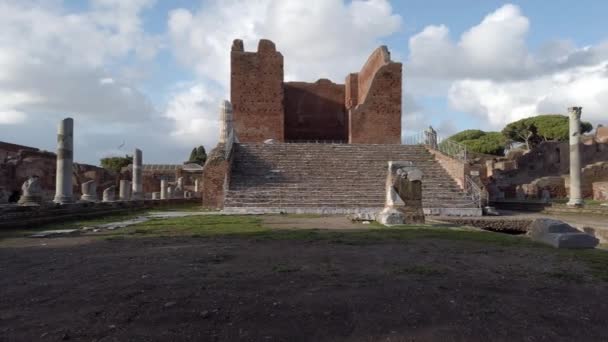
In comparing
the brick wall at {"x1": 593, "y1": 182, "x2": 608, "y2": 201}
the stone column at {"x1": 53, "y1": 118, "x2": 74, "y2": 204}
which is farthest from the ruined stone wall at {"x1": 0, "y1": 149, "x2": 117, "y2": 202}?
the brick wall at {"x1": 593, "y1": 182, "x2": 608, "y2": 201}

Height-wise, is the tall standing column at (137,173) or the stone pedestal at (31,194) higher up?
the tall standing column at (137,173)

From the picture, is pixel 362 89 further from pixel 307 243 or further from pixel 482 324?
pixel 482 324

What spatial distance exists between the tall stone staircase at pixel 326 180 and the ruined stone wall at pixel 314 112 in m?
13.8

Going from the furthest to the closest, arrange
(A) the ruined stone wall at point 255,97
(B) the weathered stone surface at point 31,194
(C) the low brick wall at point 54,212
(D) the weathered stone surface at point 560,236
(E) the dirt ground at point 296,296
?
(A) the ruined stone wall at point 255,97 < (B) the weathered stone surface at point 31,194 < (C) the low brick wall at point 54,212 < (D) the weathered stone surface at point 560,236 < (E) the dirt ground at point 296,296

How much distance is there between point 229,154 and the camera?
701 inches

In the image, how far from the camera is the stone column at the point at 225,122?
18859 millimetres

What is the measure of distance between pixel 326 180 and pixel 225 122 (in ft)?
17.5

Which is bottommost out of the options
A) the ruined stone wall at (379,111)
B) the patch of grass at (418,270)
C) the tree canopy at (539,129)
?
the patch of grass at (418,270)

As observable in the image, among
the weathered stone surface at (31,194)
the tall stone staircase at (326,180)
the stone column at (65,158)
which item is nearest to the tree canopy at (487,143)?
the tall stone staircase at (326,180)

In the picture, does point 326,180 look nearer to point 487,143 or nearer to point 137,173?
point 137,173

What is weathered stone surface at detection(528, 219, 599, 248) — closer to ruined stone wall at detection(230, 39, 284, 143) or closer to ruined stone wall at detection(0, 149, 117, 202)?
ruined stone wall at detection(230, 39, 284, 143)

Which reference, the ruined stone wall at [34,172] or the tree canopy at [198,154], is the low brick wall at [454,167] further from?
the tree canopy at [198,154]

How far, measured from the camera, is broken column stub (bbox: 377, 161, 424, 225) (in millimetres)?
10344

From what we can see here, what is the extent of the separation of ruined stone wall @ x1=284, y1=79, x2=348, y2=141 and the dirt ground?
2848cm
